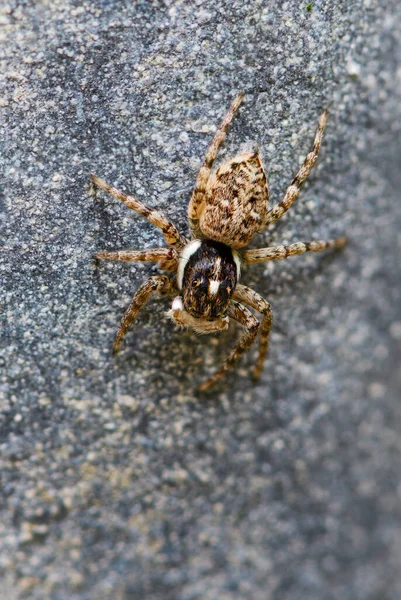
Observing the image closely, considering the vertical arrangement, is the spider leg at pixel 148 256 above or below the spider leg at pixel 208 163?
below

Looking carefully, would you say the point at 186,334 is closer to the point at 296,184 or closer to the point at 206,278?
the point at 206,278

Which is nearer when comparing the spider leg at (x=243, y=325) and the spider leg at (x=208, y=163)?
the spider leg at (x=208, y=163)

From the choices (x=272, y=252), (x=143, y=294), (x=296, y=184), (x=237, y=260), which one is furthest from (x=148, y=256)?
(x=296, y=184)

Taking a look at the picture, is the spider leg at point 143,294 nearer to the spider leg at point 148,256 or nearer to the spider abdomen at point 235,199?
the spider leg at point 148,256

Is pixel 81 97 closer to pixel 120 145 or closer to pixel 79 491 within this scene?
pixel 120 145

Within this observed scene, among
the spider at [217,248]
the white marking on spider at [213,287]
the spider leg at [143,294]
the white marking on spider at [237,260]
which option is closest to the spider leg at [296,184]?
the spider at [217,248]

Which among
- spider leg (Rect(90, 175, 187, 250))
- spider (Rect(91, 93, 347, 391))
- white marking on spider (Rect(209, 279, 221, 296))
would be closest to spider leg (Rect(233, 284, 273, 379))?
spider (Rect(91, 93, 347, 391))
